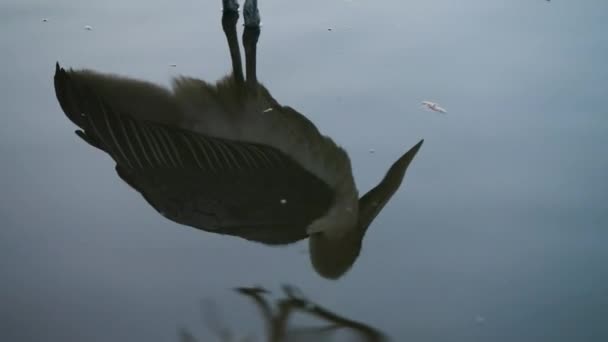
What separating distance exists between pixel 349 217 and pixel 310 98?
1.67 ft

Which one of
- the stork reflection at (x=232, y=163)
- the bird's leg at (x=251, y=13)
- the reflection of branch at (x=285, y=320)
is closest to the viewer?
the reflection of branch at (x=285, y=320)

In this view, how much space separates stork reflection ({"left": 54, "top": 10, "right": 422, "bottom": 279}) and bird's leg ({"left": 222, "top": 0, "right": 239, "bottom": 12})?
50cm

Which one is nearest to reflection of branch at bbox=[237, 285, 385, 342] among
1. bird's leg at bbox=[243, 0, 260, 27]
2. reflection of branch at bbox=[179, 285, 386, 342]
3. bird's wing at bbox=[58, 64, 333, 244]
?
reflection of branch at bbox=[179, 285, 386, 342]


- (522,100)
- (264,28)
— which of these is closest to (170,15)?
(264,28)

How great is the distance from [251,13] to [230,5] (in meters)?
0.10

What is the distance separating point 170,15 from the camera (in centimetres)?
218

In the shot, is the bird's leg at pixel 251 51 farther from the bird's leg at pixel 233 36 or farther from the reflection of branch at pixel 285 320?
the reflection of branch at pixel 285 320

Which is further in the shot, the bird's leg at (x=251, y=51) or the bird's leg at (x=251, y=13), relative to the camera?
the bird's leg at (x=251, y=13)

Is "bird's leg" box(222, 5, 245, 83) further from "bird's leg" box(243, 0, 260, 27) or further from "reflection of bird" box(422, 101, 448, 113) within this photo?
"reflection of bird" box(422, 101, 448, 113)

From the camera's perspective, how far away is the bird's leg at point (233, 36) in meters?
1.83

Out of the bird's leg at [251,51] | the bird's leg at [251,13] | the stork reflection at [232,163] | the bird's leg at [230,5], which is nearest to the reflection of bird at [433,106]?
the stork reflection at [232,163]

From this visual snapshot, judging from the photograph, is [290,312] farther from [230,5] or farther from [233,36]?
[230,5]

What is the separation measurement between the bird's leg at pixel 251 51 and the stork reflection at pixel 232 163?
13cm

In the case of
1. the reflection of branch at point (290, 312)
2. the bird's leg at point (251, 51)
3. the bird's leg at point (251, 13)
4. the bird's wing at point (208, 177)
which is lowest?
the reflection of branch at point (290, 312)
